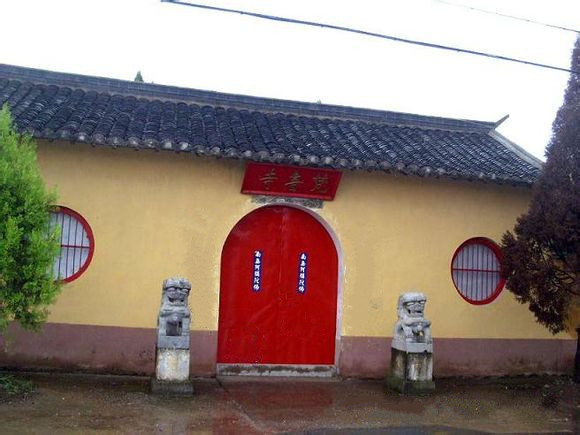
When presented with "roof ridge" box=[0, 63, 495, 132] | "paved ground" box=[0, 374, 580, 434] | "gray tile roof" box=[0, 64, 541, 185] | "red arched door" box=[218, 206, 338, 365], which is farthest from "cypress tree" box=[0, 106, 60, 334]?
"roof ridge" box=[0, 63, 495, 132]

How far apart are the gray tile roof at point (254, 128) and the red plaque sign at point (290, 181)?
295 mm

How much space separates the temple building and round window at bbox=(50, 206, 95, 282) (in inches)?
0.7

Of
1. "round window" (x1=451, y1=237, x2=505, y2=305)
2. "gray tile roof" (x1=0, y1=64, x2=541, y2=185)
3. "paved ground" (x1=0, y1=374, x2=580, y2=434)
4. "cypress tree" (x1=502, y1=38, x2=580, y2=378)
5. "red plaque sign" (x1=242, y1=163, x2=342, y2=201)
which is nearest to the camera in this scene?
"paved ground" (x1=0, y1=374, x2=580, y2=434)

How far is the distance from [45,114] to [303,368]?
16.3ft

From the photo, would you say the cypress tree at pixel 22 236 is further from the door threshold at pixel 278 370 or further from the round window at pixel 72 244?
the door threshold at pixel 278 370

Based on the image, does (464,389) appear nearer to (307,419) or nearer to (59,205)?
(307,419)

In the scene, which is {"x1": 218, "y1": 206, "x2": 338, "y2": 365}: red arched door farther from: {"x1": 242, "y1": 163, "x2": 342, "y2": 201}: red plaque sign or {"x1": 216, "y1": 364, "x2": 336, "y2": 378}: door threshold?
{"x1": 242, "y1": 163, "x2": 342, "y2": 201}: red plaque sign

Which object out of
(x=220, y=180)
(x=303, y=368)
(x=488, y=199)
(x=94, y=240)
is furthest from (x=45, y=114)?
(x=488, y=199)

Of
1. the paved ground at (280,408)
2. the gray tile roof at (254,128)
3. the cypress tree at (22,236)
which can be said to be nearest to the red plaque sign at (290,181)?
the gray tile roof at (254,128)

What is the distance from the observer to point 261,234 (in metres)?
9.34

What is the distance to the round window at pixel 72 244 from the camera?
861 centimetres

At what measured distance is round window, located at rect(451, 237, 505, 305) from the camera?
397 inches

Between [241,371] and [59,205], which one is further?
Answer: [241,371]

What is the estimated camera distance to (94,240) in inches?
339
